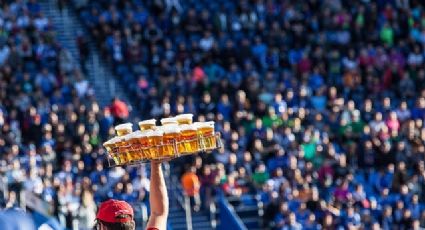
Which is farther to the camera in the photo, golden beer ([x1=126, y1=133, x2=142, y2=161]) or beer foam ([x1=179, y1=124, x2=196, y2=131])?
beer foam ([x1=179, y1=124, x2=196, y2=131])

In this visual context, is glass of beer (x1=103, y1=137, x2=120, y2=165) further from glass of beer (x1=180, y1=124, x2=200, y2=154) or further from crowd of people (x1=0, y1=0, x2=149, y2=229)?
crowd of people (x1=0, y1=0, x2=149, y2=229)

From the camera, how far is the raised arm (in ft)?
20.3

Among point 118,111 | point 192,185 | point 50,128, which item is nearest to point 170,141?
point 192,185

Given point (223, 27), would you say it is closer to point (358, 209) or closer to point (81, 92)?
point (81, 92)

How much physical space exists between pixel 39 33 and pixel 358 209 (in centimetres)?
847

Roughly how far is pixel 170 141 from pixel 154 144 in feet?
0.33

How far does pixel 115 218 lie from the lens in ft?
18.6

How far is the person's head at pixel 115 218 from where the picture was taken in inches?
221

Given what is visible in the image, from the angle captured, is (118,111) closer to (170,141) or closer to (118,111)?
(118,111)

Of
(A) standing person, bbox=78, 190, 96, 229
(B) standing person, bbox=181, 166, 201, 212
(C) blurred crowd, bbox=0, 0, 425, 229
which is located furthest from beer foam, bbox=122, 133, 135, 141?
(B) standing person, bbox=181, 166, 201, 212

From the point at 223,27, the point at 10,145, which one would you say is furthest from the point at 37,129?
the point at 223,27

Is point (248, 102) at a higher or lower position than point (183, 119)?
higher

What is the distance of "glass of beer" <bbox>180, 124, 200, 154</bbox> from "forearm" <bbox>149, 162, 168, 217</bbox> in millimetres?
286

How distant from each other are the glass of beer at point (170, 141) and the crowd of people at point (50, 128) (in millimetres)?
13513
